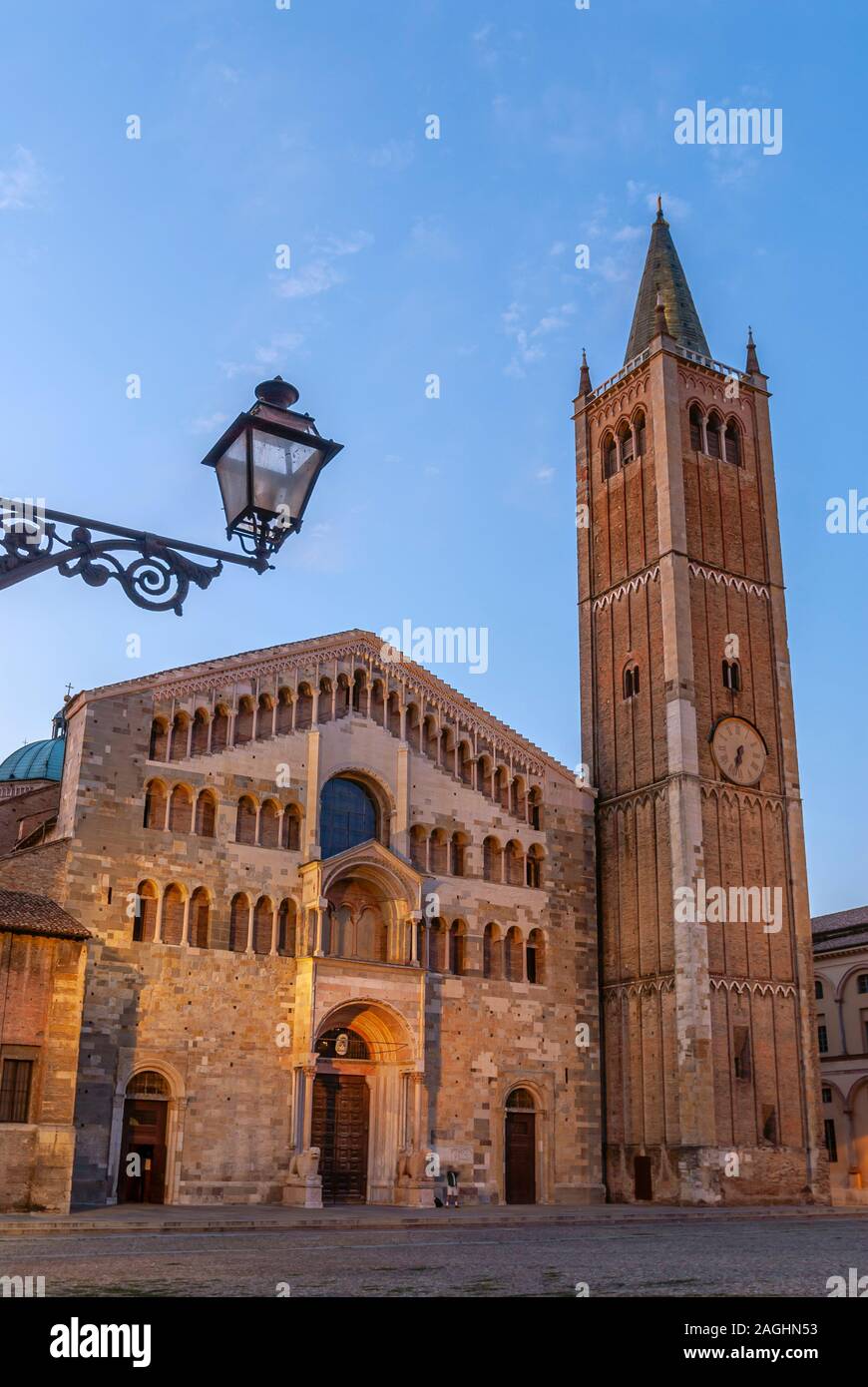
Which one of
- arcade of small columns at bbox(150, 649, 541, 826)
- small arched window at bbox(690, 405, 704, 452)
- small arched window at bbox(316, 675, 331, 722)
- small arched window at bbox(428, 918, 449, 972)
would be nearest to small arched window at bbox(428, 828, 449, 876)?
small arched window at bbox(428, 918, 449, 972)

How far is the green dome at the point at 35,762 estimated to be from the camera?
56.0 meters

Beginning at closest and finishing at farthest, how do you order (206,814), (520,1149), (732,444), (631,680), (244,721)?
(206,814) → (244,721) → (520,1149) → (631,680) → (732,444)

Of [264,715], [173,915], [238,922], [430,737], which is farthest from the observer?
[430,737]

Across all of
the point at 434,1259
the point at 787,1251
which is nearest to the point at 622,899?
the point at 787,1251

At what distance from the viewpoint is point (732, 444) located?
44156 millimetres

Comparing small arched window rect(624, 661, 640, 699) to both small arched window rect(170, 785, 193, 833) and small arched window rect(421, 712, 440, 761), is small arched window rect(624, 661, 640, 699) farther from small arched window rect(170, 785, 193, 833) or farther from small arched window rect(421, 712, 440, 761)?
small arched window rect(170, 785, 193, 833)

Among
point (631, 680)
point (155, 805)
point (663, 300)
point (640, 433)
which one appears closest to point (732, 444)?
point (640, 433)

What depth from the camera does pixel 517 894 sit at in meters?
38.5

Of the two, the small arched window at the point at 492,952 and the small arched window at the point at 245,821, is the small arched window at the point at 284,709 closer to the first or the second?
the small arched window at the point at 245,821

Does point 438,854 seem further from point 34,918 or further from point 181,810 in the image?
point 34,918

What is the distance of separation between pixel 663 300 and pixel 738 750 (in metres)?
17.4

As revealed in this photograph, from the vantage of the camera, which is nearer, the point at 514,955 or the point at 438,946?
the point at 438,946

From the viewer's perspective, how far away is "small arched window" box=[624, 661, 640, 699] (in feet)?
136
